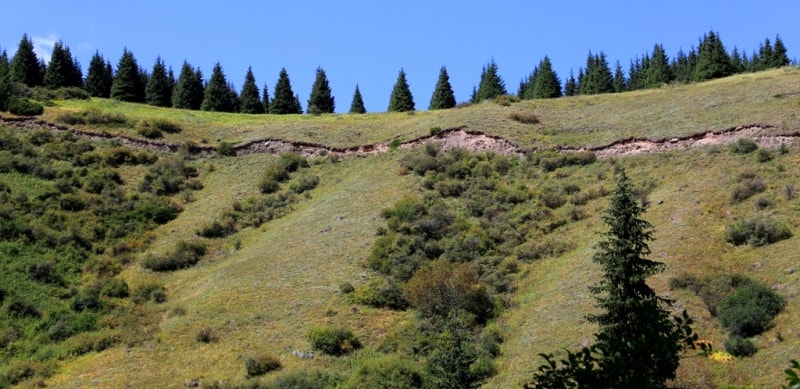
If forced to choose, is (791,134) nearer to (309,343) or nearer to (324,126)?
(309,343)

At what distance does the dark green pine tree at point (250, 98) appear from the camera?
3605 inches

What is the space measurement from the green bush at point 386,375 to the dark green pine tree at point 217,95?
6354 centimetres

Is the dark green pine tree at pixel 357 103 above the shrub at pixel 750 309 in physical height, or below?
above

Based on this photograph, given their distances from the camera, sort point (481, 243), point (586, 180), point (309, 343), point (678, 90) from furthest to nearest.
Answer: point (678, 90) → point (586, 180) → point (481, 243) → point (309, 343)

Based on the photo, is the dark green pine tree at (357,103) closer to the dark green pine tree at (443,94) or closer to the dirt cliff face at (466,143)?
the dark green pine tree at (443,94)

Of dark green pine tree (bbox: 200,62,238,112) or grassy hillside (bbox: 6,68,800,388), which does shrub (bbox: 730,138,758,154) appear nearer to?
grassy hillside (bbox: 6,68,800,388)

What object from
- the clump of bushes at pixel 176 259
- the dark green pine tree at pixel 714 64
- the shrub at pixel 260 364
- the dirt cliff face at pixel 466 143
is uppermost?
the dark green pine tree at pixel 714 64

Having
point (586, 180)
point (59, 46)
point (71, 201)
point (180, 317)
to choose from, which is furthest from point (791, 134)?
point (59, 46)

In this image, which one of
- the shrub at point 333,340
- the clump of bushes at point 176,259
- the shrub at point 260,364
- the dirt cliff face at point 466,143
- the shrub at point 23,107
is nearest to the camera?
the shrub at point 260,364

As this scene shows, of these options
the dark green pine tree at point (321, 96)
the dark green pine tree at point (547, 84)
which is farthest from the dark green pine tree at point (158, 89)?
the dark green pine tree at point (547, 84)

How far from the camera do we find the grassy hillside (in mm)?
31984

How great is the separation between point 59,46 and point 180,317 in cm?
6210

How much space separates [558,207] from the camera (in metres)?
47.5

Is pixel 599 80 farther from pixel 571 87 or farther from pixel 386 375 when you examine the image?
pixel 386 375
